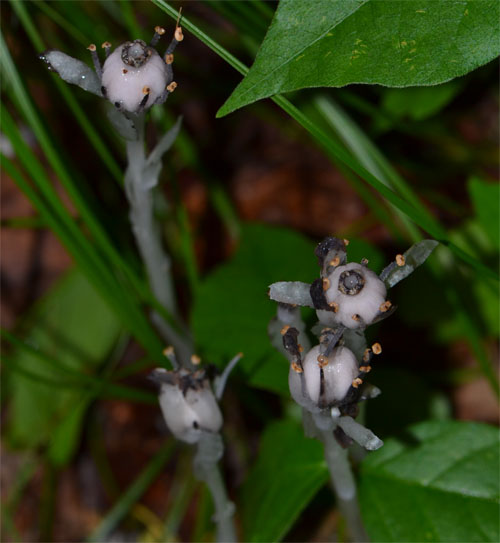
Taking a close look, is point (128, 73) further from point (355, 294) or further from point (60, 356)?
point (60, 356)

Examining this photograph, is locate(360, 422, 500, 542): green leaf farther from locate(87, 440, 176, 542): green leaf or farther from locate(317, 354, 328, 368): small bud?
locate(87, 440, 176, 542): green leaf

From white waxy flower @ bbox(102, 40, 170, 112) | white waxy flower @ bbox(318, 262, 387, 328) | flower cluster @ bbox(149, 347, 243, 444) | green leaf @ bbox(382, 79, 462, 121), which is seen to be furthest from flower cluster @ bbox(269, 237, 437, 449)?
green leaf @ bbox(382, 79, 462, 121)

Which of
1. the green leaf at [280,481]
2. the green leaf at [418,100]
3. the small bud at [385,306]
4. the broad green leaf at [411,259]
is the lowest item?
the green leaf at [280,481]

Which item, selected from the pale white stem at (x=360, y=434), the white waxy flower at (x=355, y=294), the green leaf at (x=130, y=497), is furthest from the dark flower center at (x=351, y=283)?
the green leaf at (x=130, y=497)

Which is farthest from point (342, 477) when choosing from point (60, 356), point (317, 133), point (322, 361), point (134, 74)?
point (60, 356)

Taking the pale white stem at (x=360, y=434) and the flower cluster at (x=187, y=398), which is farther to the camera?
the flower cluster at (x=187, y=398)

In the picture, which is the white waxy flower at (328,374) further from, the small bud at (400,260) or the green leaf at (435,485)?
the green leaf at (435,485)
